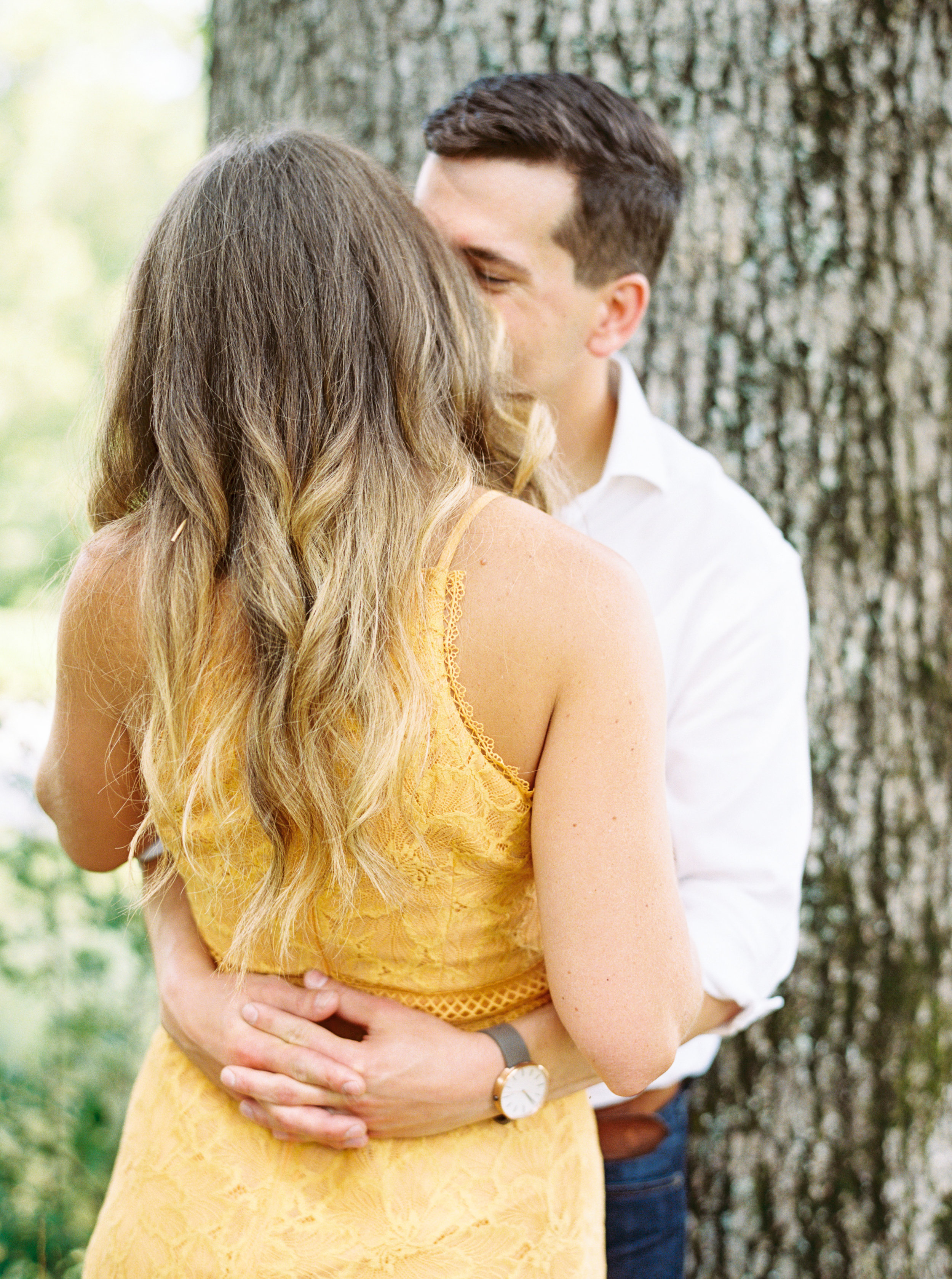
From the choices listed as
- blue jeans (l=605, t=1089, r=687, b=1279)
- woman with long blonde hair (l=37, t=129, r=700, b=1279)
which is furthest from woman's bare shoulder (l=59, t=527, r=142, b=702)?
blue jeans (l=605, t=1089, r=687, b=1279)

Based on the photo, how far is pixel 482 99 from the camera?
204cm

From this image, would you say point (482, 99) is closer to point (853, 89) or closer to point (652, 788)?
point (853, 89)

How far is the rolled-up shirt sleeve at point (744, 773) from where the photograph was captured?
174 cm

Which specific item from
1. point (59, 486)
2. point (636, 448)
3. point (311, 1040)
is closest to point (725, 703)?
point (636, 448)

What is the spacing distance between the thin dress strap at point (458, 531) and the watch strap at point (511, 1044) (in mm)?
646

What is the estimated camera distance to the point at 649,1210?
204 centimetres

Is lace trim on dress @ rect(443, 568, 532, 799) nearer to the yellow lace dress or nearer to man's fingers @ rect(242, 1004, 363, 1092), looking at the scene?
the yellow lace dress

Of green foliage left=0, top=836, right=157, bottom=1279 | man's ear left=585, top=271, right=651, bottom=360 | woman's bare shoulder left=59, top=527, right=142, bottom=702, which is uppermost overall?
man's ear left=585, top=271, right=651, bottom=360

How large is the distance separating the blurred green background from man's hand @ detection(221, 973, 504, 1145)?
19.3 inches

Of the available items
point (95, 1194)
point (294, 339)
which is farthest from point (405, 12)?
point (95, 1194)

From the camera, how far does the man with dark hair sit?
136 centimetres

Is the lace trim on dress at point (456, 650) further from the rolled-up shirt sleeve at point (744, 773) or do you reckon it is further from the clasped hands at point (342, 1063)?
the rolled-up shirt sleeve at point (744, 773)

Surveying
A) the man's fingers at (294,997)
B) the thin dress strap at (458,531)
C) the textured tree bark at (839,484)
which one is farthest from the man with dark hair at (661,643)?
the thin dress strap at (458,531)

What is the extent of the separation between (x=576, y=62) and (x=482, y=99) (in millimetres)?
353
